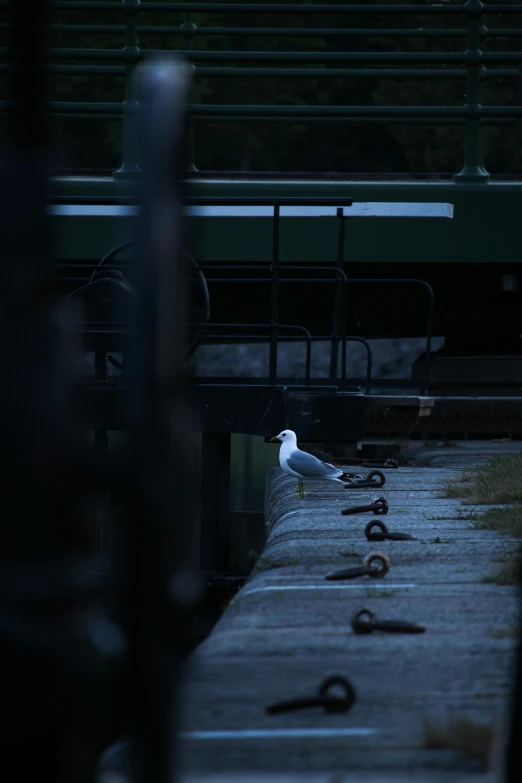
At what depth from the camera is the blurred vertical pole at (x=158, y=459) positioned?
1.20 meters

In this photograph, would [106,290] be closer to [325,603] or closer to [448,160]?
A: [325,603]

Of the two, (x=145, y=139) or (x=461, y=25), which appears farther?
(x=461, y=25)

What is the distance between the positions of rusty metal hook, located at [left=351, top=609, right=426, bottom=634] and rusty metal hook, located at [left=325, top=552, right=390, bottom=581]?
28.6 inches

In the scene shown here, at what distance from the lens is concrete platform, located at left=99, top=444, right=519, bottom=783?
202 centimetres

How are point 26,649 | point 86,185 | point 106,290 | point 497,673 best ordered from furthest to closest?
point 86,185 → point 106,290 → point 497,673 → point 26,649

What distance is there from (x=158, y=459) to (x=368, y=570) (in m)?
2.73

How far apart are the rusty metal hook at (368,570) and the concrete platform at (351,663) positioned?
32mm

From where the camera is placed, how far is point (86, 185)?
9680mm

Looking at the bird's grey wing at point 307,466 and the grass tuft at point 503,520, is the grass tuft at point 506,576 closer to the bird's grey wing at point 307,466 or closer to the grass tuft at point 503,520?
the grass tuft at point 503,520

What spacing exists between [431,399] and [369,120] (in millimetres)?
3052

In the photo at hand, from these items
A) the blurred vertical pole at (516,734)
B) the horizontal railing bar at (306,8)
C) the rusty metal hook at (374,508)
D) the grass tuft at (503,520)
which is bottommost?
the rusty metal hook at (374,508)

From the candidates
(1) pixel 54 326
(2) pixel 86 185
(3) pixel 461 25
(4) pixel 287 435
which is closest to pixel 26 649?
(1) pixel 54 326

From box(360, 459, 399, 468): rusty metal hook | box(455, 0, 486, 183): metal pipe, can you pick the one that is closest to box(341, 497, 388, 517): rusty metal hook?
box(360, 459, 399, 468): rusty metal hook

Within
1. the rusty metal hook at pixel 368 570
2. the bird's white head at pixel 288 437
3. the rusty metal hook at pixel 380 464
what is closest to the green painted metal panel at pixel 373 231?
the rusty metal hook at pixel 380 464
